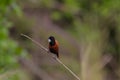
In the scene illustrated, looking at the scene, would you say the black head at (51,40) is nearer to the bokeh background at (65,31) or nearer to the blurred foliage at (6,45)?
the blurred foliage at (6,45)

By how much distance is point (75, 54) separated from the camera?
1327 cm

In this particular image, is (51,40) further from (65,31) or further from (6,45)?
(65,31)

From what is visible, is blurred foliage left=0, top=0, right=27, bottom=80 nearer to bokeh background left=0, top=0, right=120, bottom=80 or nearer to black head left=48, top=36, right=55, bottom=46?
black head left=48, top=36, right=55, bottom=46

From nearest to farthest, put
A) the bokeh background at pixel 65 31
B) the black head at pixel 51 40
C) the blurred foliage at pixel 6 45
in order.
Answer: the black head at pixel 51 40 → the blurred foliage at pixel 6 45 → the bokeh background at pixel 65 31

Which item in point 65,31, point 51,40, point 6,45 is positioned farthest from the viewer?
point 65,31

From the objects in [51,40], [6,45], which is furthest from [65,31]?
[51,40]

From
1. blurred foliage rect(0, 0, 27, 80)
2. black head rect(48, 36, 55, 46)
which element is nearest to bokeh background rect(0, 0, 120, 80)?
blurred foliage rect(0, 0, 27, 80)

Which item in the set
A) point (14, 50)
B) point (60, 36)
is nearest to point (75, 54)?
point (60, 36)

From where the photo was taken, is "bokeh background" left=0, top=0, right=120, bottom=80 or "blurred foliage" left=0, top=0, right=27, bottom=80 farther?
"bokeh background" left=0, top=0, right=120, bottom=80

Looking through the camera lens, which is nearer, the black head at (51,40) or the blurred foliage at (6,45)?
the black head at (51,40)

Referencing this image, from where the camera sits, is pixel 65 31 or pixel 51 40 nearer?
pixel 51 40

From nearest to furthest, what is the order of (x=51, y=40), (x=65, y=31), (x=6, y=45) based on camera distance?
(x=51, y=40)
(x=6, y=45)
(x=65, y=31)

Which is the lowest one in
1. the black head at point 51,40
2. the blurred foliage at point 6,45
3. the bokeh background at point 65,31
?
the bokeh background at point 65,31

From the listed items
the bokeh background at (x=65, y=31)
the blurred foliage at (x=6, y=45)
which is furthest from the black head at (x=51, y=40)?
the bokeh background at (x=65, y=31)
